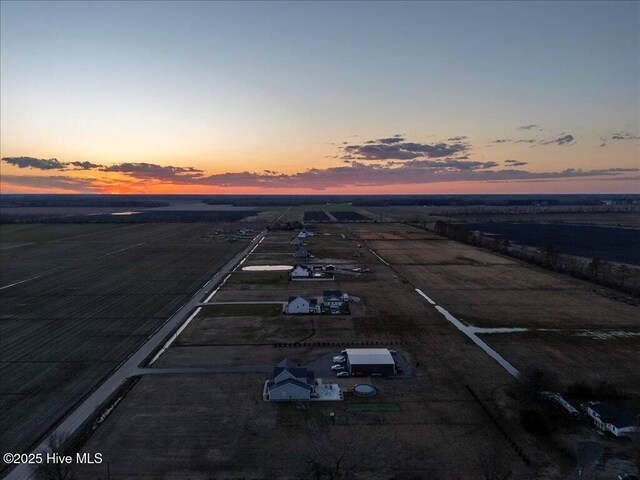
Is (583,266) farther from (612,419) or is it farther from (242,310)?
(242,310)

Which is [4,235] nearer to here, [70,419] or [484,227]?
[70,419]

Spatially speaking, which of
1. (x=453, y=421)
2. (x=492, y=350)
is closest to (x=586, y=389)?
(x=492, y=350)

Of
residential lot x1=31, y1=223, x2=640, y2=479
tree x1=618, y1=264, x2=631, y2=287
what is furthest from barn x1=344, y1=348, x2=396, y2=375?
tree x1=618, y1=264, x2=631, y2=287

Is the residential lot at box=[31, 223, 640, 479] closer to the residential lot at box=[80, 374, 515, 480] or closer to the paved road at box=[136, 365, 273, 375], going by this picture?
the residential lot at box=[80, 374, 515, 480]

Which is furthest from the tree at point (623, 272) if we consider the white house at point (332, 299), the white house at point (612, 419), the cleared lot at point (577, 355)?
the white house at point (332, 299)

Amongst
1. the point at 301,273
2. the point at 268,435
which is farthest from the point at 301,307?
the point at 268,435

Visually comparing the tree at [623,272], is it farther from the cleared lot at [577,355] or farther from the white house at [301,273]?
the white house at [301,273]
